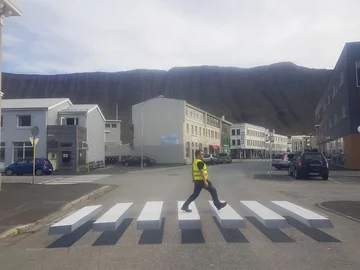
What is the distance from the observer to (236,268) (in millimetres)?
5387

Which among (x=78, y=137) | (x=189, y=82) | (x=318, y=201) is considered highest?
(x=189, y=82)

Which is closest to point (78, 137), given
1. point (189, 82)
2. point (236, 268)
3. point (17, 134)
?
point (17, 134)

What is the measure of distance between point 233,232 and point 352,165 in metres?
29.5

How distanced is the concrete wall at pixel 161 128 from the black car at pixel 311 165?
34.7m

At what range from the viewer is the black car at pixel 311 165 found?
75.8 feet

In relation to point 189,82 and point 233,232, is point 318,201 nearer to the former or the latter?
point 233,232

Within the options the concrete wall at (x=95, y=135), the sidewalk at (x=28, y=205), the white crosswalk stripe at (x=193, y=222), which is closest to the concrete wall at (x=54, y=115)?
the concrete wall at (x=95, y=135)

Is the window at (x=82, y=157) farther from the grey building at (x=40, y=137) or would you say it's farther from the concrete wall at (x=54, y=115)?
the concrete wall at (x=54, y=115)

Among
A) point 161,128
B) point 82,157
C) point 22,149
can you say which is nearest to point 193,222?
point 82,157

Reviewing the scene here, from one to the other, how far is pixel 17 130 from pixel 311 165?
27.9 m

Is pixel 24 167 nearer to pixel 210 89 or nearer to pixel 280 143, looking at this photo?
pixel 280 143

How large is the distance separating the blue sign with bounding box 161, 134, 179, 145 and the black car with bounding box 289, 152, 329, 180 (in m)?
35.0

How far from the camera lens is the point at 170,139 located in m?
58.5

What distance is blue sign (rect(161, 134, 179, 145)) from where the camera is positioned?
191 ft
